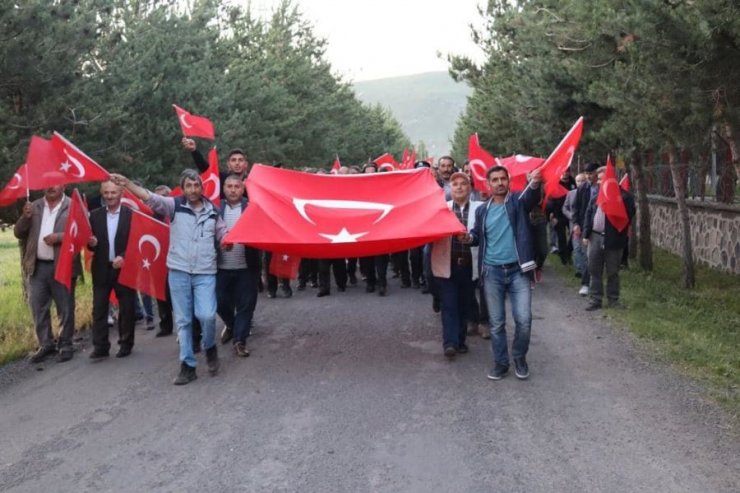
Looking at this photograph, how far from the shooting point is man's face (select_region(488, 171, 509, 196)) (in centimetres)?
705

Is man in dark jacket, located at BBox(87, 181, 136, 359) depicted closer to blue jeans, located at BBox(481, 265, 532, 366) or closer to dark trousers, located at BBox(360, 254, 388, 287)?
blue jeans, located at BBox(481, 265, 532, 366)

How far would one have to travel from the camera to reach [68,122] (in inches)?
385

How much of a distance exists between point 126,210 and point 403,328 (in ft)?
11.7

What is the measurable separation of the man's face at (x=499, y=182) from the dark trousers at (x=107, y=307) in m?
4.19

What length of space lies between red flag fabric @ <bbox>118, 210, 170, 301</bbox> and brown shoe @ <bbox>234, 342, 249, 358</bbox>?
972mm

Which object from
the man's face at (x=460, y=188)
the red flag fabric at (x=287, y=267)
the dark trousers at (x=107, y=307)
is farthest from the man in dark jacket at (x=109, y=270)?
the man's face at (x=460, y=188)

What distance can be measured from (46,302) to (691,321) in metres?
7.99

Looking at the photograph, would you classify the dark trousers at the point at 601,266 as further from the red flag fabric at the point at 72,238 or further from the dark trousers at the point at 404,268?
the red flag fabric at the point at 72,238

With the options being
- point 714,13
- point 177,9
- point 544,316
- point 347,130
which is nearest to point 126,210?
point 544,316

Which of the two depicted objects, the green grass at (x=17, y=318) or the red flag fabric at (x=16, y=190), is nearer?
the red flag fabric at (x=16, y=190)

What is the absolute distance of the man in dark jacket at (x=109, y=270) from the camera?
8.36m

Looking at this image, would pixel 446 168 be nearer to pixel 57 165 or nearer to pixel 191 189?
pixel 191 189

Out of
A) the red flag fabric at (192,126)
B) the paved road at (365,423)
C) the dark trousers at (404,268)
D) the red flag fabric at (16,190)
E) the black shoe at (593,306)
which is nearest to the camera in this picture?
the paved road at (365,423)

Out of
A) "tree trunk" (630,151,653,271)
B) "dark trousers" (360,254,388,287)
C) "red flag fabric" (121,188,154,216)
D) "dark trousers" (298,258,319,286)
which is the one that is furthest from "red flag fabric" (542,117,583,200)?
"tree trunk" (630,151,653,271)
